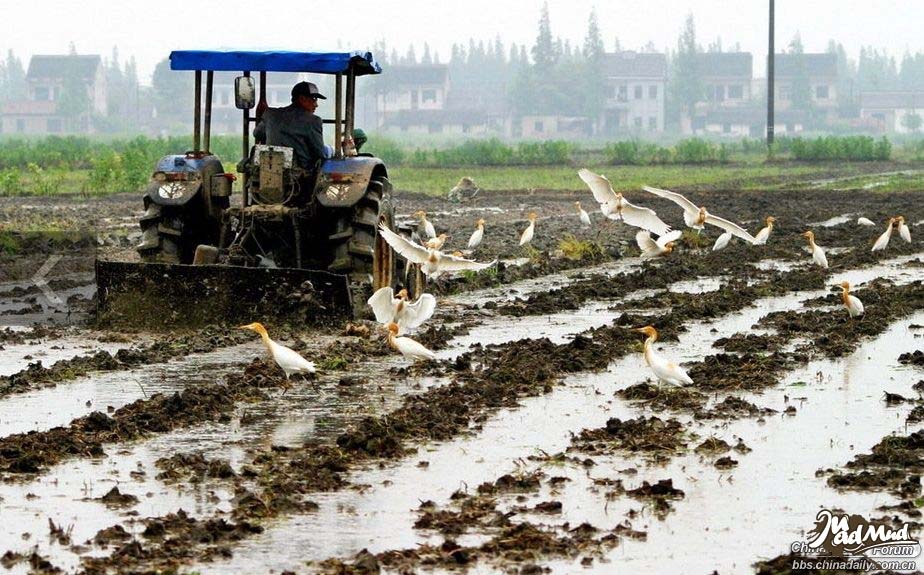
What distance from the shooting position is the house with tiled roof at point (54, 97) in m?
128

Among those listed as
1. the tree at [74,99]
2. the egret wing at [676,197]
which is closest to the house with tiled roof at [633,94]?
the tree at [74,99]

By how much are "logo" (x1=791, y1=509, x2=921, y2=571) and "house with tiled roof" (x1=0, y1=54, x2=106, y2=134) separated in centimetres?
12257

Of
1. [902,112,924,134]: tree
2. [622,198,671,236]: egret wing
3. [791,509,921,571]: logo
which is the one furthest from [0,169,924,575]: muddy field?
[902,112,924,134]: tree

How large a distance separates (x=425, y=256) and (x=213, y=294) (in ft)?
6.06

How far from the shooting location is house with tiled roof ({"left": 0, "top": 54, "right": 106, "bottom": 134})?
12775 centimetres

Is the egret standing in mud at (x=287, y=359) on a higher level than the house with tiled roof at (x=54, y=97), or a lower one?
lower

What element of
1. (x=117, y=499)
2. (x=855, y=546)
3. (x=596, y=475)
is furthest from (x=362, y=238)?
(x=855, y=546)

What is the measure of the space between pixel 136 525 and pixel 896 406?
561cm

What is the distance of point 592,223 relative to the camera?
29266 millimetres

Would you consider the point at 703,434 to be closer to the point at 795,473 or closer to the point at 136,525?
the point at 795,473

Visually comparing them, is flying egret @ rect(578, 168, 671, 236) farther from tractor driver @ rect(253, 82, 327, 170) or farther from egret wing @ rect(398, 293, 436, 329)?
egret wing @ rect(398, 293, 436, 329)

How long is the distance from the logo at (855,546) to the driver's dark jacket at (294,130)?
7.56 metres

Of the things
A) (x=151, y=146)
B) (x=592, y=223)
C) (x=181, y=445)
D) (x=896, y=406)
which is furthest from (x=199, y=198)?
(x=151, y=146)

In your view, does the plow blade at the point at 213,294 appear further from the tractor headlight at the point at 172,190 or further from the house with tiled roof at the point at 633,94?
the house with tiled roof at the point at 633,94
